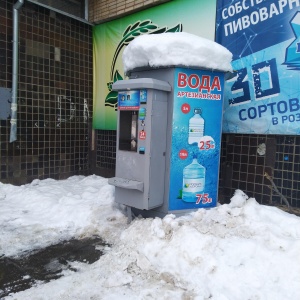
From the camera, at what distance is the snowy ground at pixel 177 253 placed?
2.76 meters

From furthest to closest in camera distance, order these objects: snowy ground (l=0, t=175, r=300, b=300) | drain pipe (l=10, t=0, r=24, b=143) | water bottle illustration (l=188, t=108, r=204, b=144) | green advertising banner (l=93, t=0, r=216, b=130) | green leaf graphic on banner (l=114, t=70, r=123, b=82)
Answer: green leaf graphic on banner (l=114, t=70, r=123, b=82)
drain pipe (l=10, t=0, r=24, b=143)
green advertising banner (l=93, t=0, r=216, b=130)
water bottle illustration (l=188, t=108, r=204, b=144)
snowy ground (l=0, t=175, r=300, b=300)

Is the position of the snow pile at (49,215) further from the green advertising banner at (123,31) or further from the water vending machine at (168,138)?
the green advertising banner at (123,31)

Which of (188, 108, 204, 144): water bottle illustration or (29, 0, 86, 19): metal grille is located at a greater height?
(29, 0, 86, 19): metal grille

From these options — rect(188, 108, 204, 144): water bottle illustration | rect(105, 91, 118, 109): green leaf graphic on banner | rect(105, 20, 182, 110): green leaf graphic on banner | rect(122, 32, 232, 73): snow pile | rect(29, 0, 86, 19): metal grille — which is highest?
rect(29, 0, 86, 19): metal grille

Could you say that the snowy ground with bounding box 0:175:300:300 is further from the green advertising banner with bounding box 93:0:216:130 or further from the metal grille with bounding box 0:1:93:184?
the green advertising banner with bounding box 93:0:216:130

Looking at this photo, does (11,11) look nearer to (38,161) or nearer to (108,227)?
(38,161)

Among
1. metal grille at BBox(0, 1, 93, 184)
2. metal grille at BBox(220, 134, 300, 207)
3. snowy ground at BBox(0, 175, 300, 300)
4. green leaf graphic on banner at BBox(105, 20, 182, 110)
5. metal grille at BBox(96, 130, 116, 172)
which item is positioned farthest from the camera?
metal grille at BBox(96, 130, 116, 172)

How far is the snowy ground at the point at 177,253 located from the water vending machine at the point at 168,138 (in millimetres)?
386

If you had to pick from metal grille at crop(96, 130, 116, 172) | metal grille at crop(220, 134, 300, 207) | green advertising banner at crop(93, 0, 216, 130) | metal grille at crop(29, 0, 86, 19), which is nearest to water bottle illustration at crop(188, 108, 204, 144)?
metal grille at crop(220, 134, 300, 207)

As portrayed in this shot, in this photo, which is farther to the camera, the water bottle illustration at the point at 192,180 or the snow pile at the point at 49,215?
the water bottle illustration at the point at 192,180

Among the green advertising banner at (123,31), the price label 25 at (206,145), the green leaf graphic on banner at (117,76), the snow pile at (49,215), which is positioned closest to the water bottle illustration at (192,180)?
the price label 25 at (206,145)

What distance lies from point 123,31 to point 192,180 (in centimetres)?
417

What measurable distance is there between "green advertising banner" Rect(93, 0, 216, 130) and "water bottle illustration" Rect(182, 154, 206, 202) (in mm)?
2465

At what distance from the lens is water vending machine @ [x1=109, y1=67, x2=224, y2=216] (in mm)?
4023
